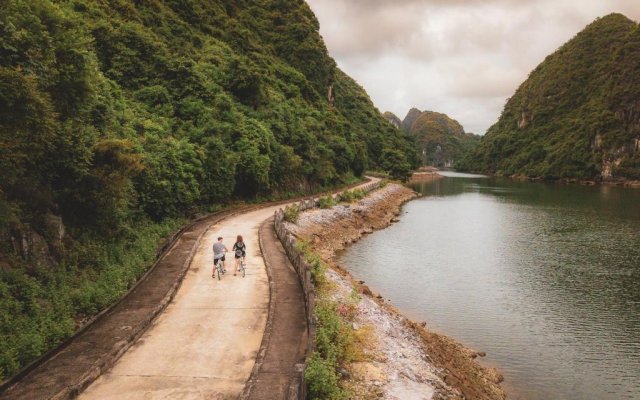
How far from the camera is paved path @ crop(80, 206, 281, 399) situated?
10.7 meters

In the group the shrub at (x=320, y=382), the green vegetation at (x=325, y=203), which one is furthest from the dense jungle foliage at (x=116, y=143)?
the shrub at (x=320, y=382)

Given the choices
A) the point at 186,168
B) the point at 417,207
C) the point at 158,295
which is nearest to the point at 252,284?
the point at 158,295

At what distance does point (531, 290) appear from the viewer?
94.1 ft

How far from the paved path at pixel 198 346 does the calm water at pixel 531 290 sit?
998cm

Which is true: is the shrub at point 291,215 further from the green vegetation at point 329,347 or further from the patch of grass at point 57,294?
the patch of grass at point 57,294

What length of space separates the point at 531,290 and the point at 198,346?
23406 millimetres

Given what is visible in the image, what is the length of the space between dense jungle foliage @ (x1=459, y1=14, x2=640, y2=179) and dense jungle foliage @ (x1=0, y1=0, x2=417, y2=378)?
335ft

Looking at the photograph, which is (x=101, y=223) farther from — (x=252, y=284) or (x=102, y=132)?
(x=252, y=284)

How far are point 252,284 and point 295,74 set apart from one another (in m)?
62.0

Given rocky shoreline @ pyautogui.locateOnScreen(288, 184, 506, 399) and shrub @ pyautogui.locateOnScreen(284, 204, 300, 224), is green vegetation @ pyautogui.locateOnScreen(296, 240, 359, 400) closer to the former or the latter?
rocky shoreline @ pyautogui.locateOnScreen(288, 184, 506, 399)

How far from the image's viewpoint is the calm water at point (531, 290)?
18.1m

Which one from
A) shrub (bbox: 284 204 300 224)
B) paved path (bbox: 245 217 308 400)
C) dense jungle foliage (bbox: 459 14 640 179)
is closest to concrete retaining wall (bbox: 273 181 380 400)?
paved path (bbox: 245 217 308 400)

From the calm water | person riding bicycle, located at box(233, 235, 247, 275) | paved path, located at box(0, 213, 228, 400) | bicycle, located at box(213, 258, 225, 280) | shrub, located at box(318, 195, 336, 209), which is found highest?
shrub, located at box(318, 195, 336, 209)

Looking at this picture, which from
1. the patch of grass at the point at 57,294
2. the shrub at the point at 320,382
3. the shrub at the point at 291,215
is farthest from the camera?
the shrub at the point at 291,215
